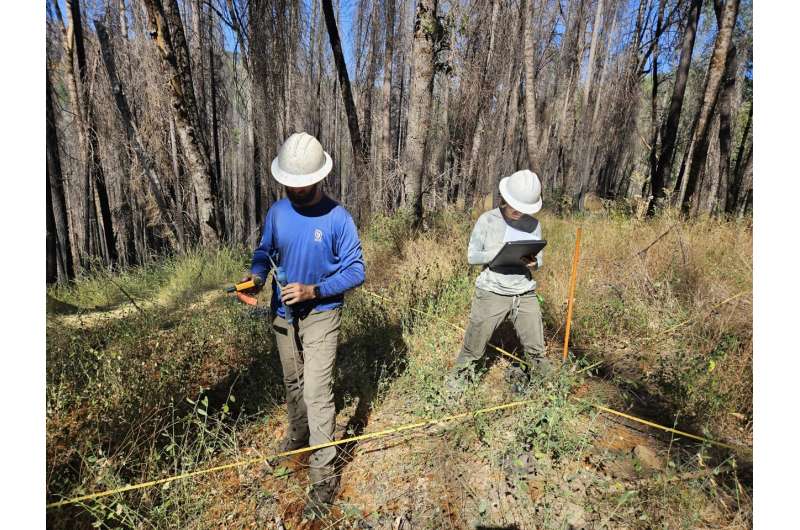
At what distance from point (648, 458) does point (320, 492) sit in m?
2.03

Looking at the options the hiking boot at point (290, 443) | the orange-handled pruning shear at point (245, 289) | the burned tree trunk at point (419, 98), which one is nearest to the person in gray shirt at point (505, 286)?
the hiking boot at point (290, 443)

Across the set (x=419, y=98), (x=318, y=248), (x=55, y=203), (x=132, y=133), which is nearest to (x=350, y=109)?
(x=419, y=98)

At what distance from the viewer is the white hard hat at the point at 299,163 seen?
2.05m

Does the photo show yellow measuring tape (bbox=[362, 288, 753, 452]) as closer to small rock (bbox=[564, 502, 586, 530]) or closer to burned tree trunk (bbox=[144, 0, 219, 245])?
small rock (bbox=[564, 502, 586, 530])

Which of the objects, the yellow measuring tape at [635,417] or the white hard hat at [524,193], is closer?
the yellow measuring tape at [635,417]

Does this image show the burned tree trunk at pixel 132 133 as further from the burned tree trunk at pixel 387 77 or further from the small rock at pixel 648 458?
the small rock at pixel 648 458

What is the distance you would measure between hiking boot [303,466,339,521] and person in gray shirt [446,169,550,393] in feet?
3.48

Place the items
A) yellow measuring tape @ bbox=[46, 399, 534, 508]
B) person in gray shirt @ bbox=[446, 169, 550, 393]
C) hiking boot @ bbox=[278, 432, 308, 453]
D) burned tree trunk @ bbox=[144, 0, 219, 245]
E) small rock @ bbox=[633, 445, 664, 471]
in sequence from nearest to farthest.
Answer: yellow measuring tape @ bbox=[46, 399, 534, 508] → small rock @ bbox=[633, 445, 664, 471] → hiking boot @ bbox=[278, 432, 308, 453] → person in gray shirt @ bbox=[446, 169, 550, 393] → burned tree trunk @ bbox=[144, 0, 219, 245]

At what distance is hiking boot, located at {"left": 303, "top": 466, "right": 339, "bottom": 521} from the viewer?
209 centimetres

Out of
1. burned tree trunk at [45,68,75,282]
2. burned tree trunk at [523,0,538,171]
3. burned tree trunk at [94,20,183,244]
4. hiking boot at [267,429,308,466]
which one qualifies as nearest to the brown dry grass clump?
burned tree trunk at [523,0,538,171]

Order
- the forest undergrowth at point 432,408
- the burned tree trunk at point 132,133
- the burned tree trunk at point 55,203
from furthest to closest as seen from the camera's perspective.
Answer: the burned tree trunk at point 132,133
the burned tree trunk at point 55,203
the forest undergrowth at point 432,408

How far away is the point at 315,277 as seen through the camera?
2.23 meters

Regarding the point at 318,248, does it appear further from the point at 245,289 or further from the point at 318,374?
the point at 318,374

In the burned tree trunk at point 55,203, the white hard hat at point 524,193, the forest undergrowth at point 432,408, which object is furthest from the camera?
the burned tree trunk at point 55,203
